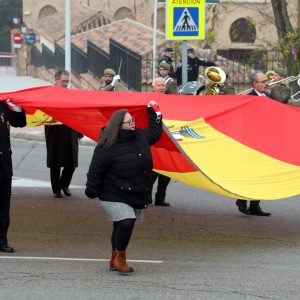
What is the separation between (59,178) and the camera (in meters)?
13.6

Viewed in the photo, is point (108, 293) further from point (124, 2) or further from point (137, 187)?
point (124, 2)

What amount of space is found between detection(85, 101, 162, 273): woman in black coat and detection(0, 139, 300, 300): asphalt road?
491 millimetres

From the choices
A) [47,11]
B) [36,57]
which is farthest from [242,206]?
[47,11]

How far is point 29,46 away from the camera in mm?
46062

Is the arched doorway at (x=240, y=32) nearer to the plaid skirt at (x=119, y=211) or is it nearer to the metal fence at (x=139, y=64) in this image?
the metal fence at (x=139, y=64)

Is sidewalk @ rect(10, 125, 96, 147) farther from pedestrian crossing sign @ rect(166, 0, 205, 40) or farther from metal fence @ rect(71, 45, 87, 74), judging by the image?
metal fence @ rect(71, 45, 87, 74)

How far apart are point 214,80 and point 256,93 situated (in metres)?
1.02

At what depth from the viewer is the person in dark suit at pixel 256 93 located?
11.9m

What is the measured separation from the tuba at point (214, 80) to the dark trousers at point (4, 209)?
3.73 meters

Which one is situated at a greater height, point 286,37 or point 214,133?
point 214,133

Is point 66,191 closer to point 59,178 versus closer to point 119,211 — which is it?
point 59,178

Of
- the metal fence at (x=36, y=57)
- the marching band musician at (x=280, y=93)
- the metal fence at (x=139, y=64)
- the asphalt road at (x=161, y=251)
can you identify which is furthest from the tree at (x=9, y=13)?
the marching band musician at (x=280, y=93)

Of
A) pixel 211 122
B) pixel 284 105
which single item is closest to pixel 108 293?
pixel 211 122

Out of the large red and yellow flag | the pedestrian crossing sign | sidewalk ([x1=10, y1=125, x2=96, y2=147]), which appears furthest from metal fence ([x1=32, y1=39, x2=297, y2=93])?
the large red and yellow flag
